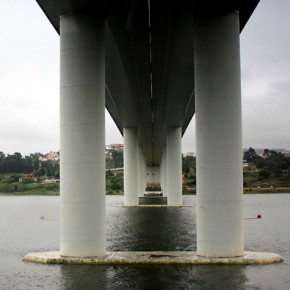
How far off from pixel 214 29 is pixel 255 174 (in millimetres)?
138228

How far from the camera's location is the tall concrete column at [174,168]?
61656 millimetres

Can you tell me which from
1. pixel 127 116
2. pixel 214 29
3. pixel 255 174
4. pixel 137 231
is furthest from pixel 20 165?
pixel 214 29

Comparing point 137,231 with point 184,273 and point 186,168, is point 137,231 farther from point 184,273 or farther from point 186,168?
point 186,168

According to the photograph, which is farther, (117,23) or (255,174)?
(255,174)

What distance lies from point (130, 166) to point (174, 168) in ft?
16.9

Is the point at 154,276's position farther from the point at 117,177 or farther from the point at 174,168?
the point at 117,177

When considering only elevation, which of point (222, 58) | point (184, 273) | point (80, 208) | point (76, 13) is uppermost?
point (76, 13)

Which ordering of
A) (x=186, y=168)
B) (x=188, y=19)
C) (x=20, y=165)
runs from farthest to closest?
(x=20, y=165) → (x=186, y=168) → (x=188, y=19)

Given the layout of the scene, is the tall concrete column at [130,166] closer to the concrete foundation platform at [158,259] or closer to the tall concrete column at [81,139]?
the tall concrete column at [81,139]

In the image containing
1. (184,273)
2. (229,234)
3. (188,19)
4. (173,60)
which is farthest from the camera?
(173,60)

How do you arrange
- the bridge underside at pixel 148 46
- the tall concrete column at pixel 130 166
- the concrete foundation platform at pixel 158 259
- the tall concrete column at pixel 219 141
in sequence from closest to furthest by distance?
the concrete foundation platform at pixel 158 259 < the tall concrete column at pixel 219 141 < the bridge underside at pixel 148 46 < the tall concrete column at pixel 130 166

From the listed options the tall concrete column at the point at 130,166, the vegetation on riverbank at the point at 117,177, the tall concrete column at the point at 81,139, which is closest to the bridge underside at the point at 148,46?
the tall concrete column at the point at 81,139

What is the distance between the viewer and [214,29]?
19.5 metres

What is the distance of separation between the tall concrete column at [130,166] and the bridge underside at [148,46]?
1413 cm
